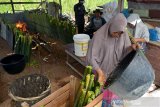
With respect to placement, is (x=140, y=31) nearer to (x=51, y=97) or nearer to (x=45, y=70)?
(x=45, y=70)

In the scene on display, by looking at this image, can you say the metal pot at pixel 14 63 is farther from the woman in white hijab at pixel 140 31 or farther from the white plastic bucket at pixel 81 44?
the woman in white hijab at pixel 140 31

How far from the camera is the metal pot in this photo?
15.8 feet

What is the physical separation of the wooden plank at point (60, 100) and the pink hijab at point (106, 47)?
68cm

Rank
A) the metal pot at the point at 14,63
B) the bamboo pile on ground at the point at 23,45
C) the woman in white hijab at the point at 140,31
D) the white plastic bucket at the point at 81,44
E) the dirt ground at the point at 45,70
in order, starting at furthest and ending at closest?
the bamboo pile on ground at the point at 23,45 → the metal pot at the point at 14,63 → the dirt ground at the point at 45,70 → the white plastic bucket at the point at 81,44 → the woman in white hijab at the point at 140,31

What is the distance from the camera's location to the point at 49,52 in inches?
230

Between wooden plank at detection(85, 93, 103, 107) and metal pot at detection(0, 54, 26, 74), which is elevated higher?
wooden plank at detection(85, 93, 103, 107)

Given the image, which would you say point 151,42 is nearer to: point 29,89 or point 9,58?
point 29,89

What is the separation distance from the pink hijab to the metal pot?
2.45 m

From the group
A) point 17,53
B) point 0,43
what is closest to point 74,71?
point 17,53

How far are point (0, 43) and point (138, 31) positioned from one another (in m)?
4.20

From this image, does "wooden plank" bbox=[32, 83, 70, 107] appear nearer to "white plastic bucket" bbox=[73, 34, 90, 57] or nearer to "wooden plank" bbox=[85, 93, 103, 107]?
"wooden plank" bbox=[85, 93, 103, 107]

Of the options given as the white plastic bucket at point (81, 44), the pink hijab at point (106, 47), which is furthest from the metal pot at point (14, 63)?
the pink hijab at point (106, 47)

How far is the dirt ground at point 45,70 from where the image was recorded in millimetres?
4602

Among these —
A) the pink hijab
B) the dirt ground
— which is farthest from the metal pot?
the pink hijab
